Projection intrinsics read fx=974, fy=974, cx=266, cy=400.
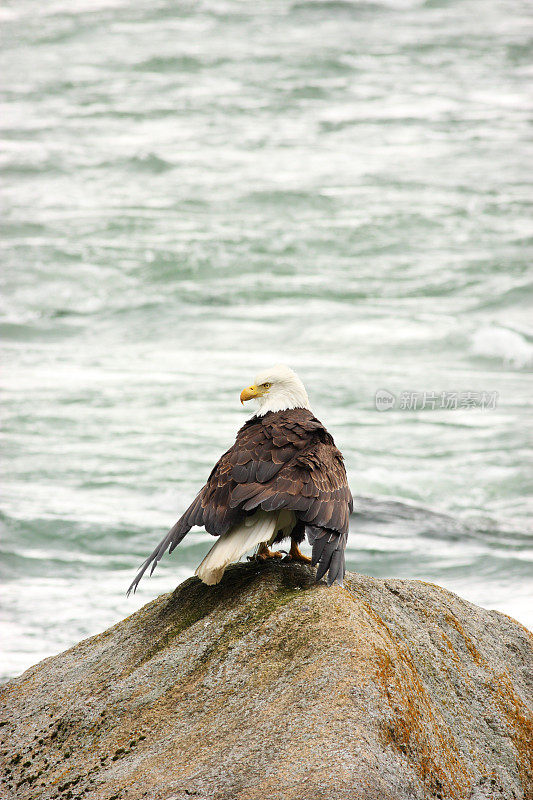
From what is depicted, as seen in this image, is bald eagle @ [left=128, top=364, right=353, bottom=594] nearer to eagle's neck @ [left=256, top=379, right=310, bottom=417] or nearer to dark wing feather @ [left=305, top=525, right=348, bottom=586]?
dark wing feather @ [left=305, top=525, right=348, bottom=586]

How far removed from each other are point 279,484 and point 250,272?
684 inches

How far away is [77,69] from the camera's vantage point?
113 feet

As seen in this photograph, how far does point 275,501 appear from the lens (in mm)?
4281

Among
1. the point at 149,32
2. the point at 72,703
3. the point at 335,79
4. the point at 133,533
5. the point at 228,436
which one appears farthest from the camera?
the point at 149,32

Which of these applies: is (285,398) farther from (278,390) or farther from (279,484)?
(279,484)

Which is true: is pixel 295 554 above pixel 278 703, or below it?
below

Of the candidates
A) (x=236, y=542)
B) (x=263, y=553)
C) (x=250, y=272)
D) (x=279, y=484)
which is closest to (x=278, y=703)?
(x=236, y=542)

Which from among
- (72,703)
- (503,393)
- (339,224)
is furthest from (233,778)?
(339,224)

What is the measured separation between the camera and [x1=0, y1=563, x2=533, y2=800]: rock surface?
335cm

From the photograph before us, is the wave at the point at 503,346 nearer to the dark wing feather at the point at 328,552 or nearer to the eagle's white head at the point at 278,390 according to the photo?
the eagle's white head at the point at 278,390

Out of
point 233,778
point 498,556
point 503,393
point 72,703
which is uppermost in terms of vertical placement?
point 233,778

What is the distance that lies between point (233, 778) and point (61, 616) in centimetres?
525

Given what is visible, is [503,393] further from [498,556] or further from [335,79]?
[335,79]

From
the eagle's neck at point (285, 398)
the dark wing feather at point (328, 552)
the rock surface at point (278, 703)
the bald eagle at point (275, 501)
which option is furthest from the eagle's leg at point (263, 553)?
the eagle's neck at point (285, 398)
